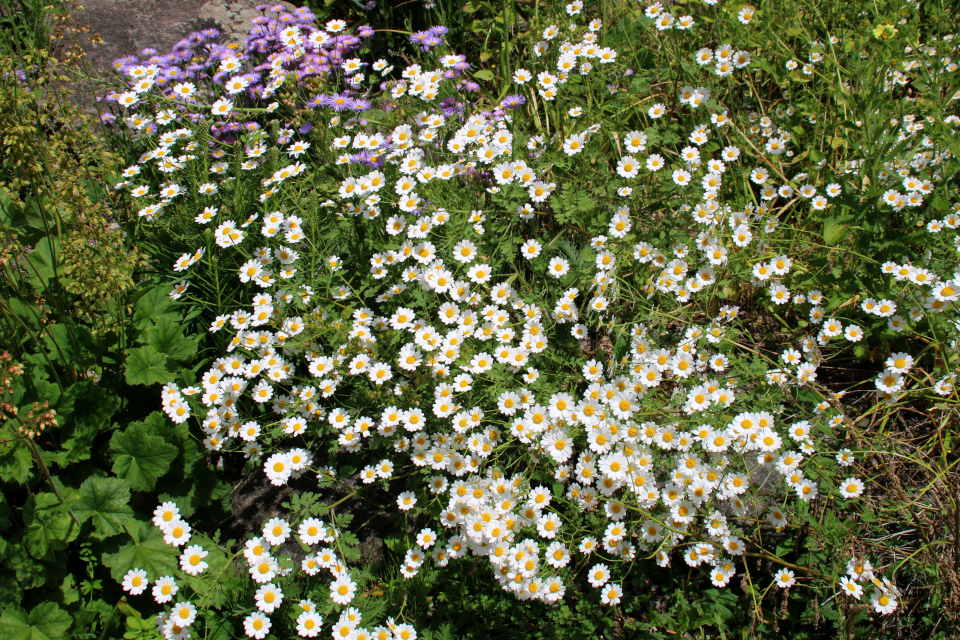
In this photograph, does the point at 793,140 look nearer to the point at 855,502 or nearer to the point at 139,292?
the point at 855,502

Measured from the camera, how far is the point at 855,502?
232 centimetres

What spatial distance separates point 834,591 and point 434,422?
58.1 inches

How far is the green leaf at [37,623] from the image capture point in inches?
82.9

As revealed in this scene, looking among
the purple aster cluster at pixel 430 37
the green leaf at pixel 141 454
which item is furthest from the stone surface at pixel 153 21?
the green leaf at pixel 141 454

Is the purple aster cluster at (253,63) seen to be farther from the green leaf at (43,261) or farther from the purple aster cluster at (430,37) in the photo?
the green leaf at (43,261)

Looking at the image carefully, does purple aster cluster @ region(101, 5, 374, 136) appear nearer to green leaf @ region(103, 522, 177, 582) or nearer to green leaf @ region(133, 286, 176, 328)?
green leaf @ region(133, 286, 176, 328)

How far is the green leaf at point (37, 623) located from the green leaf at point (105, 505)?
0.87 ft

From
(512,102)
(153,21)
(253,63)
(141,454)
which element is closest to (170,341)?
(141,454)

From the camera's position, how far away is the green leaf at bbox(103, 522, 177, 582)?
2.30 m

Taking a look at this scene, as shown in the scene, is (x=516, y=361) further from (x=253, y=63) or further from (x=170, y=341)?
(x=253, y=63)

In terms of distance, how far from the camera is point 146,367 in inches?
101

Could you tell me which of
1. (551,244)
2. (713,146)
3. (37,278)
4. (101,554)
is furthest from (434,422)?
(713,146)

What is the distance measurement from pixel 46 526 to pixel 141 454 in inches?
14.7

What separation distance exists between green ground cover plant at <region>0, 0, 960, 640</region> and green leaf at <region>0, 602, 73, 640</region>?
0.02 m
